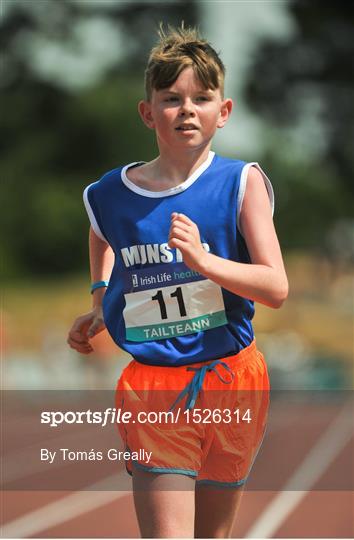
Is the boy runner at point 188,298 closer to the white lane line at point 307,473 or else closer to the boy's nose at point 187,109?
the boy's nose at point 187,109

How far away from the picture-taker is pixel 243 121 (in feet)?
59.2

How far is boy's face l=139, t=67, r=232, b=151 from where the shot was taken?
7.01 feet

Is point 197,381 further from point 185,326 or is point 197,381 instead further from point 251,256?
point 251,256

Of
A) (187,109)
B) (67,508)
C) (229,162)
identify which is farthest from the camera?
(67,508)

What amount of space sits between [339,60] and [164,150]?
16.9m

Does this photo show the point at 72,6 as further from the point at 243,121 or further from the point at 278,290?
the point at 278,290

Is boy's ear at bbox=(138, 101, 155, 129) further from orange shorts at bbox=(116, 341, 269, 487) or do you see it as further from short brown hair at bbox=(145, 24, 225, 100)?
orange shorts at bbox=(116, 341, 269, 487)

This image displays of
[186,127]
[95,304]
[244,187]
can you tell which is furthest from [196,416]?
[186,127]

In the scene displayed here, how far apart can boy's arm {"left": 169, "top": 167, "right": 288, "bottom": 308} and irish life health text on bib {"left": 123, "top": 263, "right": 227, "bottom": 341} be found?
13 cm

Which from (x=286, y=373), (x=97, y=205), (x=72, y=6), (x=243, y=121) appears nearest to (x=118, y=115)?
(x=72, y=6)

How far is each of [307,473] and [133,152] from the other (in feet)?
48.4

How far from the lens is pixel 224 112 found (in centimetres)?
223

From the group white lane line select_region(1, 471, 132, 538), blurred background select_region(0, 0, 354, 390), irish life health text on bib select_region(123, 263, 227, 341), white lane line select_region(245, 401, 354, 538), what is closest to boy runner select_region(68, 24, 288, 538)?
irish life health text on bib select_region(123, 263, 227, 341)

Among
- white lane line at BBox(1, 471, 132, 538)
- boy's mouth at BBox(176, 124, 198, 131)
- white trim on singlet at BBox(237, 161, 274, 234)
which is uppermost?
boy's mouth at BBox(176, 124, 198, 131)
